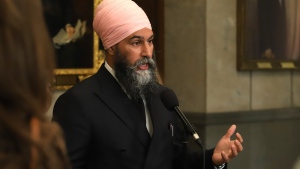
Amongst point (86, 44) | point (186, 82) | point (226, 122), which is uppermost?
point (86, 44)

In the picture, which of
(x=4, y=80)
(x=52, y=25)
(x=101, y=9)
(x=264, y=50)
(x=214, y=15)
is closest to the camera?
(x=4, y=80)

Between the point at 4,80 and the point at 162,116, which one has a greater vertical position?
the point at 4,80

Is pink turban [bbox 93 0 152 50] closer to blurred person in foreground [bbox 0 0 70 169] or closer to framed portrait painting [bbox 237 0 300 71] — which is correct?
blurred person in foreground [bbox 0 0 70 169]

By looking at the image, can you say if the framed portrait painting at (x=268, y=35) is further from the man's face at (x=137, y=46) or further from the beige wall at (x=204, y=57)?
the man's face at (x=137, y=46)

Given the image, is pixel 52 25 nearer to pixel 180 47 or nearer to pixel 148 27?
pixel 180 47

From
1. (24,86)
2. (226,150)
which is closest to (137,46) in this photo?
(226,150)

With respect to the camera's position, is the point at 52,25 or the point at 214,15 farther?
the point at 214,15

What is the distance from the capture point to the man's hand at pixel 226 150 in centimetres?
281

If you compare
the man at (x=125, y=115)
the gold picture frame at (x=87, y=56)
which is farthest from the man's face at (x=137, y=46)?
the gold picture frame at (x=87, y=56)

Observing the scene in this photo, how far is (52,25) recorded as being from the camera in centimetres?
515

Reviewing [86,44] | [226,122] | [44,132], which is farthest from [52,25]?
[44,132]

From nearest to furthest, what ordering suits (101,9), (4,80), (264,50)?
(4,80) → (101,9) → (264,50)

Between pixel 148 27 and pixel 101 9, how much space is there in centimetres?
26

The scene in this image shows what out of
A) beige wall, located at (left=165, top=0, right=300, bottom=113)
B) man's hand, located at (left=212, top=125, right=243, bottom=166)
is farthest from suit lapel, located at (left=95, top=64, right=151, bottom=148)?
beige wall, located at (left=165, top=0, right=300, bottom=113)
